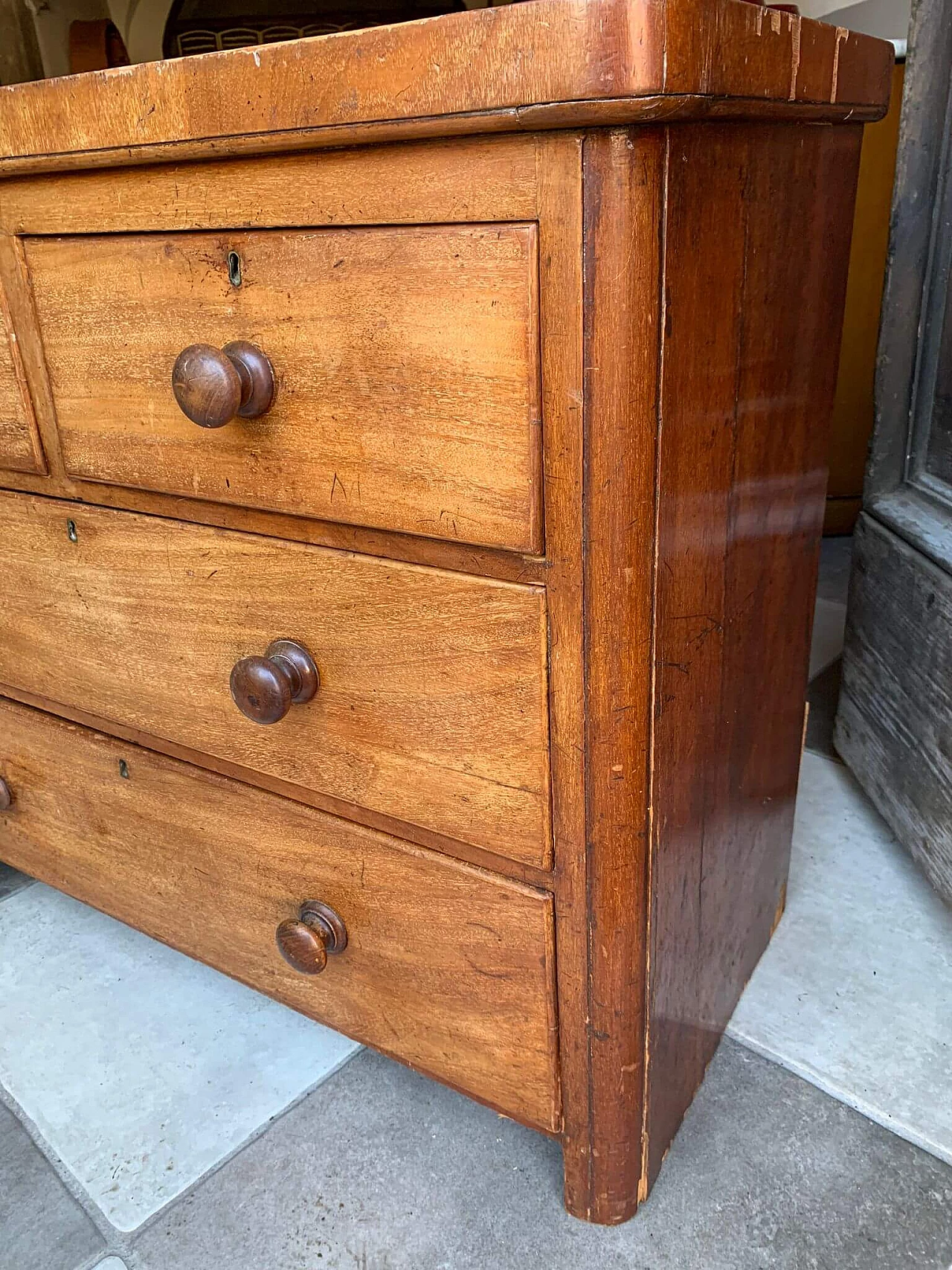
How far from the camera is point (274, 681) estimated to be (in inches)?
27.8

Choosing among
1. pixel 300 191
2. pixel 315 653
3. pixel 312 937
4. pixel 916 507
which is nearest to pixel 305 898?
pixel 312 937

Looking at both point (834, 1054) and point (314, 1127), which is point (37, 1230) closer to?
point (314, 1127)

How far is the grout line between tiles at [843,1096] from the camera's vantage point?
2.85ft

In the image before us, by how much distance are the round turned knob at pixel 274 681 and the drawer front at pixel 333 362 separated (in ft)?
0.36

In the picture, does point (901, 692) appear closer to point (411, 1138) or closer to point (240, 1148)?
point (411, 1138)

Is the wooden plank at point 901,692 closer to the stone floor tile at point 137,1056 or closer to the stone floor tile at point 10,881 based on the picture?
the stone floor tile at point 137,1056

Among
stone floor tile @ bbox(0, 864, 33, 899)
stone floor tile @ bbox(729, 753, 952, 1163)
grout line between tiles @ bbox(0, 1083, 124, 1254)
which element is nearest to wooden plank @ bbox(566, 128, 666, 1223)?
stone floor tile @ bbox(729, 753, 952, 1163)

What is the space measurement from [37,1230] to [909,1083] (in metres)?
0.78

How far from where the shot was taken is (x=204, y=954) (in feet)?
3.21

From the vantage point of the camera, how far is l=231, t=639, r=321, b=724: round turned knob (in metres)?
0.71

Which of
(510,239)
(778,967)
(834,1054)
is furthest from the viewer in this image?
(778,967)

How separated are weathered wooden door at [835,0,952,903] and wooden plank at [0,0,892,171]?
52 cm

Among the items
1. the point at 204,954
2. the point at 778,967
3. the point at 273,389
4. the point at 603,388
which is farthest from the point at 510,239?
the point at 778,967

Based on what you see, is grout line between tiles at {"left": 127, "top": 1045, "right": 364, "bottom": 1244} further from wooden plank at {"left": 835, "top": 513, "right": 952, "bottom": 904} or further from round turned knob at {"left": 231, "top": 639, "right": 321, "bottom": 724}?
wooden plank at {"left": 835, "top": 513, "right": 952, "bottom": 904}
